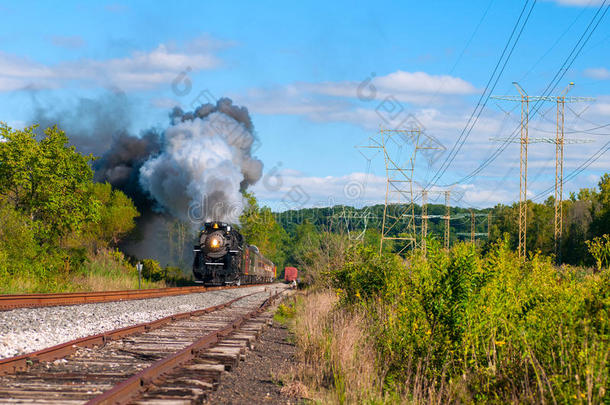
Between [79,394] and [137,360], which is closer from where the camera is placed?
[79,394]

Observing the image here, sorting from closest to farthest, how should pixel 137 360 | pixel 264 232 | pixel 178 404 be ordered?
pixel 178 404, pixel 137 360, pixel 264 232

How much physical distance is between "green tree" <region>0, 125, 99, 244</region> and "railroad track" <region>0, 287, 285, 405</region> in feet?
66.4

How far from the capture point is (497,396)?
6.92 m

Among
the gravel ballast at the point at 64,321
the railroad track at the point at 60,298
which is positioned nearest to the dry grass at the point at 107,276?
the railroad track at the point at 60,298

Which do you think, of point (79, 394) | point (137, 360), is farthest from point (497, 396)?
point (137, 360)

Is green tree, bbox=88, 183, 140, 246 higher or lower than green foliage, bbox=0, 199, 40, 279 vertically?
higher

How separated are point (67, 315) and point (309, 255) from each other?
18241 millimetres

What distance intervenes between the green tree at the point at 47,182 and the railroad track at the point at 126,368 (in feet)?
66.4

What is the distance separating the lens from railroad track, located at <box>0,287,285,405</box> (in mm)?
6539

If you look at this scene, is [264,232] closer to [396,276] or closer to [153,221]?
[153,221]

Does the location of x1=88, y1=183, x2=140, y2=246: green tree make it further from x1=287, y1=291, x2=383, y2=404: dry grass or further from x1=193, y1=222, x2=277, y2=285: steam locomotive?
x1=287, y1=291, x2=383, y2=404: dry grass

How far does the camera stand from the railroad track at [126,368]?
6539 mm

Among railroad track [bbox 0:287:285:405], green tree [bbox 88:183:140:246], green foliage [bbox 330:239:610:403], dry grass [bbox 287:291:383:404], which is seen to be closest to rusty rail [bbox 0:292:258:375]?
railroad track [bbox 0:287:285:405]

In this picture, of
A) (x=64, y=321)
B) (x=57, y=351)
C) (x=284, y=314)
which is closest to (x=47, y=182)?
(x=284, y=314)
